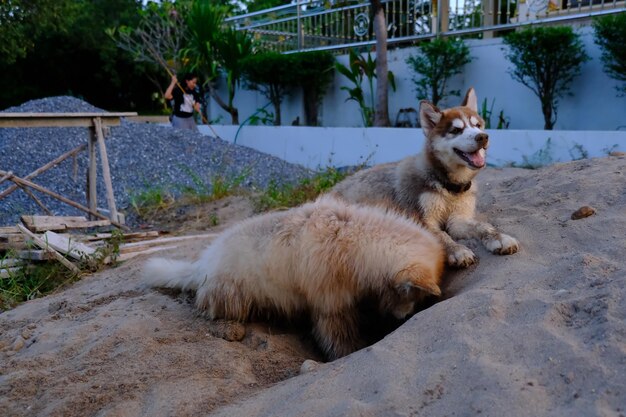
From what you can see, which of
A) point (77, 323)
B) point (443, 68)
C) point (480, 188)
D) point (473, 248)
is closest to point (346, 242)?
point (473, 248)

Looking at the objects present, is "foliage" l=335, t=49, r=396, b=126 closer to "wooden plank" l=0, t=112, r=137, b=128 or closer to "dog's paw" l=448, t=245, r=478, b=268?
"wooden plank" l=0, t=112, r=137, b=128

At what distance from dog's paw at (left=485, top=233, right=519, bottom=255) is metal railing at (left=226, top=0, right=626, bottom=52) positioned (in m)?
7.03

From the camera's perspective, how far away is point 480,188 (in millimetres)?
6004

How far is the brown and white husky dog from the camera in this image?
14.3ft

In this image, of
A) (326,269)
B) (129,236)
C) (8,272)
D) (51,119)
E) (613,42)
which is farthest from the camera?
(613,42)

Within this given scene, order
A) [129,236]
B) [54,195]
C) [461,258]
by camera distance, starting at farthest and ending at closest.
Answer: [54,195], [129,236], [461,258]

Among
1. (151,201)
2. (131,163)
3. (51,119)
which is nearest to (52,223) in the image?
(51,119)

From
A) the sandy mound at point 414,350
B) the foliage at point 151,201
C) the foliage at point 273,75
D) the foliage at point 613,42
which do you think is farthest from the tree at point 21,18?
the sandy mound at point 414,350

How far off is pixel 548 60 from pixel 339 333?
7.55 meters

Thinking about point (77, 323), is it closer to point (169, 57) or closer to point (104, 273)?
point (104, 273)

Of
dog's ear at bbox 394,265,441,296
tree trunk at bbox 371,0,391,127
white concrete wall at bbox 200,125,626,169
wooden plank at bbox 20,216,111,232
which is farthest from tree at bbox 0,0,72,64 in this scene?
dog's ear at bbox 394,265,441,296

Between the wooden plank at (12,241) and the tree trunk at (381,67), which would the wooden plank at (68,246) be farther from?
the tree trunk at (381,67)

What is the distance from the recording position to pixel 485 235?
399 centimetres

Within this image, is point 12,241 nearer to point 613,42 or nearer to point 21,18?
point 613,42
